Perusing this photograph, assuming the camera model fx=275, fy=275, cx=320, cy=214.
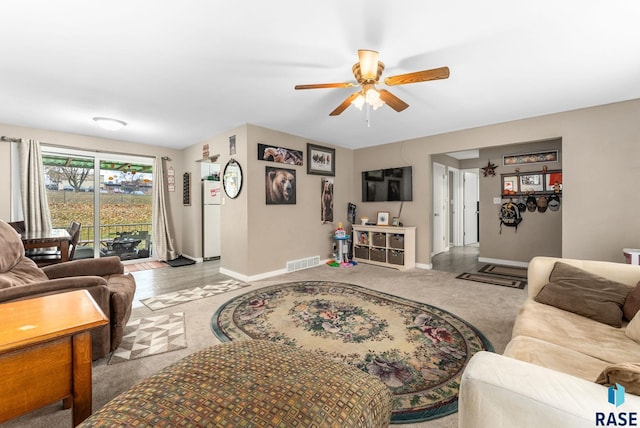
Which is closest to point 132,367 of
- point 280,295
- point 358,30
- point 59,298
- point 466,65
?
point 59,298

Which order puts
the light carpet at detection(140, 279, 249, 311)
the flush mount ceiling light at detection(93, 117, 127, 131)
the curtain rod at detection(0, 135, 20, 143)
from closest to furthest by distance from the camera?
the light carpet at detection(140, 279, 249, 311), the flush mount ceiling light at detection(93, 117, 127, 131), the curtain rod at detection(0, 135, 20, 143)

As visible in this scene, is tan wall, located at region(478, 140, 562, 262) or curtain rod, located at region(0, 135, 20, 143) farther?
tan wall, located at region(478, 140, 562, 262)

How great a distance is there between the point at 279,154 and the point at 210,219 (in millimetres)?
2398

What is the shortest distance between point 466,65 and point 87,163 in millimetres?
5966

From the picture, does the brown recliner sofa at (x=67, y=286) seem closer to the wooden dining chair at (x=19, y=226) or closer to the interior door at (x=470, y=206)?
the wooden dining chair at (x=19, y=226)

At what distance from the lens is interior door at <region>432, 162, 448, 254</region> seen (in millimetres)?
6162

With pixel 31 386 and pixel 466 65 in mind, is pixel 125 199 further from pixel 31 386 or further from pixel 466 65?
pixel 466 65

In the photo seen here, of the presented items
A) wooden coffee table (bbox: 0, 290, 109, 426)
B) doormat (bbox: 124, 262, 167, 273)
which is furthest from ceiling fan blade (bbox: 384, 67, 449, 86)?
doormat (bbox: 124, 262, 167, 273)

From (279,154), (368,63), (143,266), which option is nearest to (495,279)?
(368,63)

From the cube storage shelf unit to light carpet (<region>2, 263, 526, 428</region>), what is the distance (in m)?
0.19

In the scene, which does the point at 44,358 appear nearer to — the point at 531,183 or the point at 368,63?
the point at 368,63

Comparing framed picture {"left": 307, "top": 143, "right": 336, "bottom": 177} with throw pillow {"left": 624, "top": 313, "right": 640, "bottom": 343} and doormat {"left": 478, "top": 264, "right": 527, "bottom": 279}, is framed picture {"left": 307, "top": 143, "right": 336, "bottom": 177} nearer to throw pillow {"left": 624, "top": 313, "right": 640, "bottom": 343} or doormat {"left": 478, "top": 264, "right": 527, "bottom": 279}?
doormat {"left": 478, "top": 264, "right": 527, "bottom": 279}

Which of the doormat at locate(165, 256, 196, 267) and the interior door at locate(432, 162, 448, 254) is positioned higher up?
the interior door at locate(432, 162, 448, 254)

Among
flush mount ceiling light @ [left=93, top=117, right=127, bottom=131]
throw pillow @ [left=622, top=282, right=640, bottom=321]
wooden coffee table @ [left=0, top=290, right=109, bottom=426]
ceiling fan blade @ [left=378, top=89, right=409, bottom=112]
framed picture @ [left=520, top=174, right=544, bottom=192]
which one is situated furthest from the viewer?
framed picture @ [left=520, top=174, right=544, bottom=192]
